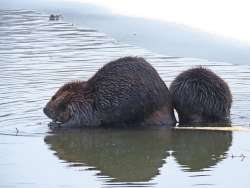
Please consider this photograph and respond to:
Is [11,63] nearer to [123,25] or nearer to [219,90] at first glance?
[123,25]

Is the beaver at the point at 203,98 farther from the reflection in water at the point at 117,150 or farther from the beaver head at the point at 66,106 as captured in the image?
the beaver head at the point at 66,106

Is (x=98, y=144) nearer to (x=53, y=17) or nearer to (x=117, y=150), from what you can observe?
(x=117, y=150)

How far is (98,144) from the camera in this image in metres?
7.62

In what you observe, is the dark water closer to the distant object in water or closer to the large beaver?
the large beaver

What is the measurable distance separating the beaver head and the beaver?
3.30 feet

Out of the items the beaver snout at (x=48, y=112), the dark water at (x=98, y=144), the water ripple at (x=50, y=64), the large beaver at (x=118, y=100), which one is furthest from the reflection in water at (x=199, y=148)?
the beaver snout at (x=48, y=112)

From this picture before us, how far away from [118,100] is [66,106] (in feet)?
1.87

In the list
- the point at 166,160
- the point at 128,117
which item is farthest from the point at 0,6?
the point at 166,160

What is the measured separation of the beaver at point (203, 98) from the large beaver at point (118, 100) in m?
0.16

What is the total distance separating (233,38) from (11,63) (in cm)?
299

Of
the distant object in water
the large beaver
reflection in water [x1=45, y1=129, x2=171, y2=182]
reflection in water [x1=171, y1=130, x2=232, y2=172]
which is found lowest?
reflection in water [x1=45, y1=129, x2=171, y2=182]

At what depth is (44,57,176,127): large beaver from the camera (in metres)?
8.32

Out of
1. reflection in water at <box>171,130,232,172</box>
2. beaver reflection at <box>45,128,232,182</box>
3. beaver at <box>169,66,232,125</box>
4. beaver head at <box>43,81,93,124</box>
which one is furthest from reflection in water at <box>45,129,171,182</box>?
beaver at <box>169,66,232,125</box>

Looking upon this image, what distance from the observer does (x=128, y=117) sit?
27.5 ft
